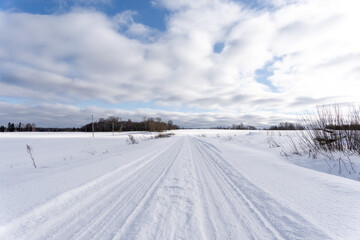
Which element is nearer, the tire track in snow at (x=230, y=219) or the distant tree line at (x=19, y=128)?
the tire track in snow at (x=230, y=219)

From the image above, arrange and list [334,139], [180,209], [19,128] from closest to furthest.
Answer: [180,209], [334,139], [19,128]

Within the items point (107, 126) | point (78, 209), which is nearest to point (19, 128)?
point (107, 126)

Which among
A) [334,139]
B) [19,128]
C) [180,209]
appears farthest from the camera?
[19,128]

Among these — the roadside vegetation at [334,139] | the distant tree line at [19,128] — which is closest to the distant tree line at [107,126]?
the distant tree line at [19,128]

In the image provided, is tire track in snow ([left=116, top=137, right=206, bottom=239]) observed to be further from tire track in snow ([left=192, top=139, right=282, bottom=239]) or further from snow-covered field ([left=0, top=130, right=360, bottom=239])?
tire track in snow ([left=192, top=139, right=282, bottom=239])

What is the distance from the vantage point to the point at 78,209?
2.59 metres

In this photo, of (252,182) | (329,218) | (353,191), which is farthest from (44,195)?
(353,191)

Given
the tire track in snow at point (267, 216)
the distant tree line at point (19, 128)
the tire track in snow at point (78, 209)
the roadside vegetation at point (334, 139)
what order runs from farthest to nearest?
the distant tree line at point (19, 128) → the roadside vegetation at point (334, 139) → the tire track in snow at point (78, 209) → the tire track in snow at point (267, 216)

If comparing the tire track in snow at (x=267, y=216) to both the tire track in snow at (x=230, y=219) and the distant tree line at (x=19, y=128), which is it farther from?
the distant tree line at (x=19, y=128)

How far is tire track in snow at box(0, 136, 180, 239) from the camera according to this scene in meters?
2.02

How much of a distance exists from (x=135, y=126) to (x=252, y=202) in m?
107

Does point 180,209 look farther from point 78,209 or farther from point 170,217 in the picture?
point 78,209

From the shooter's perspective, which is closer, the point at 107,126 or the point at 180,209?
the point at 180,209

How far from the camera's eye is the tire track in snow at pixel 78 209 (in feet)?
6.63
